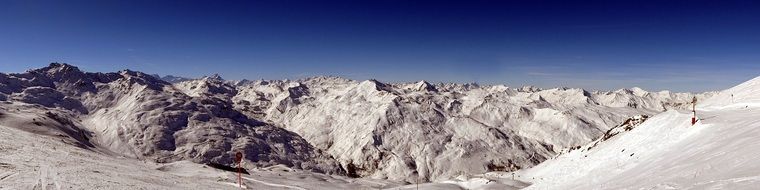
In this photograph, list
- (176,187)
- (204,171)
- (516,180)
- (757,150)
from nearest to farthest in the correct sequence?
(757,150) → (176,187) → (516,180) → (204,171)

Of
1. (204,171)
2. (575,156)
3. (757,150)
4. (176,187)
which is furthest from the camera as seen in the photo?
(204,171)

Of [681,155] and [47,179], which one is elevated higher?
[681,155]

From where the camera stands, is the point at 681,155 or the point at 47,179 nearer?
the point at 681,155

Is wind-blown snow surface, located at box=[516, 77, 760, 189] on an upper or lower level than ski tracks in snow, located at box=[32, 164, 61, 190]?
upper

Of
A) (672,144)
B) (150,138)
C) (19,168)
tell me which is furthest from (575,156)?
(150,138)

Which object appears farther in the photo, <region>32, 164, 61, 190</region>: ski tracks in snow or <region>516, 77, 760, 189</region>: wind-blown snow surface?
<region>32, 164, 61, 190</region>: ski tracks in snow

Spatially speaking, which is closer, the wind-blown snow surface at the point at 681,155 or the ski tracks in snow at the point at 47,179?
the wind-blown snow surface at the point at 681,155

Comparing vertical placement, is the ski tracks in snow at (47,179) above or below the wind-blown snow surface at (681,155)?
below

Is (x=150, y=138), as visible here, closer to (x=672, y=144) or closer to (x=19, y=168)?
(x=19, y=168)
